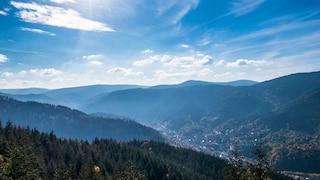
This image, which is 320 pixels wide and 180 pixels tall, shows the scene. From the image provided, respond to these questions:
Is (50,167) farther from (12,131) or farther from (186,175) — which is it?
(186,175)

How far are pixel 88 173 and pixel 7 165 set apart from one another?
28414mm

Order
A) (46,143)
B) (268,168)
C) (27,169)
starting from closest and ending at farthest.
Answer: (268,168) → (27,169) → (46,143)

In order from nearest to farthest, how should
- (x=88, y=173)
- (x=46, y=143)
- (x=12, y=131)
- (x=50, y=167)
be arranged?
(x=88, y=173)
(x=50, y=167)
(x=12, y=131)
(x=46, y=143)

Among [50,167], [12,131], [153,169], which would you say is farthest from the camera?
[153,169]

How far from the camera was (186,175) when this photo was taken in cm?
17550

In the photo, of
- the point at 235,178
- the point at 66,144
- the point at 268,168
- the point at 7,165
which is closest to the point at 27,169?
the point at 7,165

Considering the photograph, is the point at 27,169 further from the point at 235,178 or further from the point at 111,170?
the point at 111,170

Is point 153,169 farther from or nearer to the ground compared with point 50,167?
nearer to the ground

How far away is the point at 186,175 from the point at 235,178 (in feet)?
465

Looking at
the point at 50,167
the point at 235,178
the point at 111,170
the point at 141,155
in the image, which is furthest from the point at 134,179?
the point at 141,155

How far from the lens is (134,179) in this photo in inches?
2296

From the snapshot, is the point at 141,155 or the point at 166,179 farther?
the point at 141,155

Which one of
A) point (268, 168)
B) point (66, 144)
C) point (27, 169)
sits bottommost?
point (66, 144)

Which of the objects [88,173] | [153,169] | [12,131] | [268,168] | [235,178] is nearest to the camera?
[268,168]
